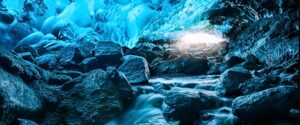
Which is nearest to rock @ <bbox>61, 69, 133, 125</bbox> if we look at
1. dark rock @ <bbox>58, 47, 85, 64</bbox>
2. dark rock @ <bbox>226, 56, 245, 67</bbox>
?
dark rock @ <bbox>226, 56, 245, 67</bbox>

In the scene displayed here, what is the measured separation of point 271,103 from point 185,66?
5334mm

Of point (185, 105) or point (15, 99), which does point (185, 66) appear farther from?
point (15, 99)

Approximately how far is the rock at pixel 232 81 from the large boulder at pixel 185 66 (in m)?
3.05

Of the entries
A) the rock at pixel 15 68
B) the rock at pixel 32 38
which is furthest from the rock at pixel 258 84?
the rock at pixel 32 38

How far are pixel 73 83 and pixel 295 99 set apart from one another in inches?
174

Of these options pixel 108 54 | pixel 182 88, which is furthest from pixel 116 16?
pixel 182 88

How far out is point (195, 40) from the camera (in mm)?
16578

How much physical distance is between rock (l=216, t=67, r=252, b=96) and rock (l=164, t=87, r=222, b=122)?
550 millimetres

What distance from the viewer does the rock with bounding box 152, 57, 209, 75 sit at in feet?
32.0

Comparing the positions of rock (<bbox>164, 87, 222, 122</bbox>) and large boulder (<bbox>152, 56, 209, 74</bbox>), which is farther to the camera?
large boulder (<bbox>152, 56, 209, 74</bbox>)

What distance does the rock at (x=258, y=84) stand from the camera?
5.76 meters

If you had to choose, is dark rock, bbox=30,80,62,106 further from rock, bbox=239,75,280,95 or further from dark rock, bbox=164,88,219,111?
rock, bbox=239,75,280,95

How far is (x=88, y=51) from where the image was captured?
13578mm

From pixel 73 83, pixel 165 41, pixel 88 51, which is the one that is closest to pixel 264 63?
pixel 73 83
